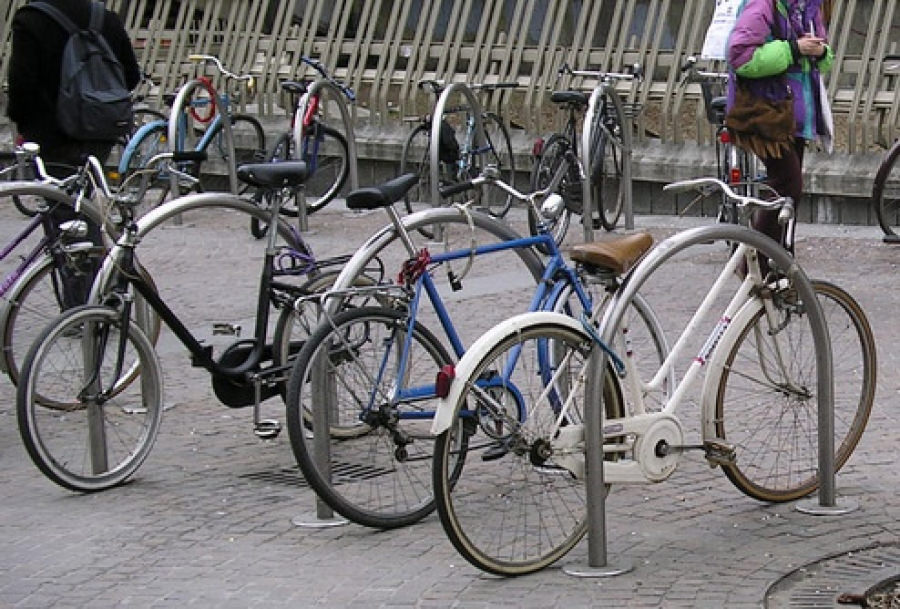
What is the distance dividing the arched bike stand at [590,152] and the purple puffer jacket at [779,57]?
8.05 feet

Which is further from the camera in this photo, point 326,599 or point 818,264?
point 818,264

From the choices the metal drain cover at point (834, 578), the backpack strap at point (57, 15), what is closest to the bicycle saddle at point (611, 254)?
the metal drain cover at point (834, 578)

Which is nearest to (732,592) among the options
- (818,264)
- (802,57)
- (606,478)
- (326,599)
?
(606,478)

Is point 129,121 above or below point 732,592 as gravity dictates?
above

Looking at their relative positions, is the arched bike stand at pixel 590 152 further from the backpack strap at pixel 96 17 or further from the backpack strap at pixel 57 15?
the backpack strap at pixel 57 15

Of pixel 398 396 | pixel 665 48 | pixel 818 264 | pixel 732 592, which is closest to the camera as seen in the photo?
pixel 732 592

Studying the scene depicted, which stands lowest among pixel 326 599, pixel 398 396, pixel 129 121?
pixel 326 599

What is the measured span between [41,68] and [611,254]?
180 inches

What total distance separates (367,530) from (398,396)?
0.48 metres

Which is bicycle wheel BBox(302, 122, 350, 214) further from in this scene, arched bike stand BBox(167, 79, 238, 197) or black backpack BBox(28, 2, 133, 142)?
black backpack BBox(28, 2, 133, 142)

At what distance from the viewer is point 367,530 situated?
6.51 meters

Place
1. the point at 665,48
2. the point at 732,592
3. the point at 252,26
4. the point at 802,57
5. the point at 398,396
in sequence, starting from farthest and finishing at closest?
the point at 252,26, the point at 665,48, the point at 802,57, the point at 398,396, the point at 732,592

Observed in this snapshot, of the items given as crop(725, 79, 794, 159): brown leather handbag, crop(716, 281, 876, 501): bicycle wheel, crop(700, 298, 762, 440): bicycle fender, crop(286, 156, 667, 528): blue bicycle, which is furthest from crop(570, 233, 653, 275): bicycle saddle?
crop(725, 79, 794, 159): brown leather handbag

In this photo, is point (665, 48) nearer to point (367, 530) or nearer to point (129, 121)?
point (129, 121)
